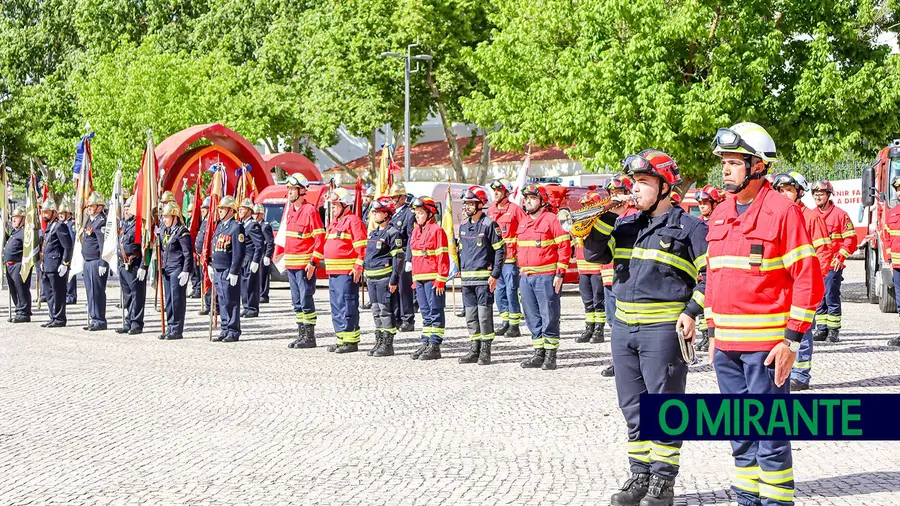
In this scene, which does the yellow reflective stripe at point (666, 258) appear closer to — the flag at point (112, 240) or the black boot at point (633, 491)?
the black boot at point (633, 491)

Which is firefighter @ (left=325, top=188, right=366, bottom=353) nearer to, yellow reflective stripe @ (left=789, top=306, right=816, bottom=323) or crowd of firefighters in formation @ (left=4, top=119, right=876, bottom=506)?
crowd of firefighters in formation @ (left=4, top=119, right=876, bottom=506)

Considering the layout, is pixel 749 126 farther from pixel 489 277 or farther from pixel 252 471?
pixel 489 277

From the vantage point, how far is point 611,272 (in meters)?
12.8

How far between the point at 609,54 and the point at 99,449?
1919 cm

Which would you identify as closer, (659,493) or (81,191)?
(659,493)

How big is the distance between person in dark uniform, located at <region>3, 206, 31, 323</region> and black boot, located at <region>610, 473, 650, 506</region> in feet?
47.9

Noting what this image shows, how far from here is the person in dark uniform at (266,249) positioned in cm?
1961

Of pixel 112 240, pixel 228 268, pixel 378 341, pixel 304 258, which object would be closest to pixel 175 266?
pixel 228 268

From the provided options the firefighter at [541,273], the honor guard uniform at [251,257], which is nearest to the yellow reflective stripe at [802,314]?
the firefighter at [541,273]

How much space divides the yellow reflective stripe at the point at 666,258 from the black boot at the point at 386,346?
7418 mm

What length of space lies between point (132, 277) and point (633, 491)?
11.8 meters

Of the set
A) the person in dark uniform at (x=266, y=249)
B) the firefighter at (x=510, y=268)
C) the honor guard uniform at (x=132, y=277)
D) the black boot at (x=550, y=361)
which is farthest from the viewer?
the person in dark uniform at (x=266, y=249)

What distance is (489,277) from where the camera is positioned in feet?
42.0

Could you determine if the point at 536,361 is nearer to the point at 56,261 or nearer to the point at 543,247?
the point at 543,247
